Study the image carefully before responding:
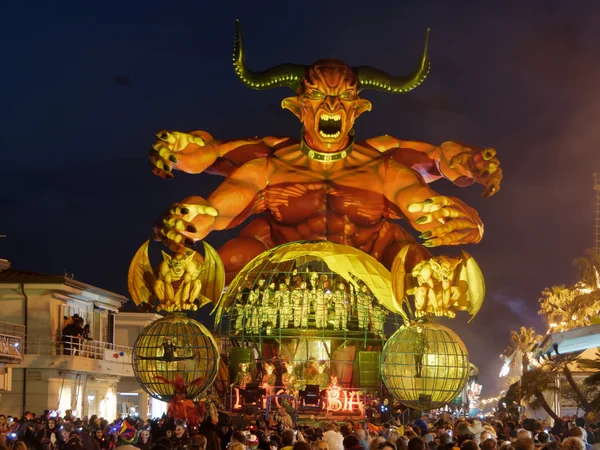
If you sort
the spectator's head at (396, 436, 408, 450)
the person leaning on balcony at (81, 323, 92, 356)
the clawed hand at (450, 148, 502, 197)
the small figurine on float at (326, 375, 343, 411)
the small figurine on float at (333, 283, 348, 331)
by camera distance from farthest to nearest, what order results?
the person leaning on balcony at (81, 323, 92, 356) → the small figurine on float at (333, 283, 348, 331) → the small figurine on float at (326, 375, 343, 411) → the clawed hand at (450, 148, 502, 197) → the spectator's head at (396, 436, 408, 450)

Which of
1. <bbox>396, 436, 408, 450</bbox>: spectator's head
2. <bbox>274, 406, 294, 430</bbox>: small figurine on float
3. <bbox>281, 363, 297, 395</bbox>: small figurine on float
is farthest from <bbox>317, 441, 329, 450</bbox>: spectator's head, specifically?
<bbox>281, 363, 297, 395</bbox>: small figurine on float

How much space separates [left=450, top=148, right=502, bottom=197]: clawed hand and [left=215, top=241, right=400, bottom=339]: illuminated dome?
304 cm

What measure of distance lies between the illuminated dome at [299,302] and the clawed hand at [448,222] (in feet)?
8.70

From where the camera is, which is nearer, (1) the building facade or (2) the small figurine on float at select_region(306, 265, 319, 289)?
(2) the small figurine on float at select_region(306, 265, 319, 289)

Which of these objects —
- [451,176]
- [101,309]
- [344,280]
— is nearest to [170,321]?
[344,280]

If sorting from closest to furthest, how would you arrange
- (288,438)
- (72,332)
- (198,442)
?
(198,442)
(288,438)
(72,332)

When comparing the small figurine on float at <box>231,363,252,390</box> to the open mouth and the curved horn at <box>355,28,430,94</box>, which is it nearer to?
the open mouth

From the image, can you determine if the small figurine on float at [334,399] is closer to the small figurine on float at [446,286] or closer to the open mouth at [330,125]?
the small figurine on float at [446,286]

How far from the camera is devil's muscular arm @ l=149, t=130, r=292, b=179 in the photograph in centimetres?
2175

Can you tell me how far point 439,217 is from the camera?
20859mm

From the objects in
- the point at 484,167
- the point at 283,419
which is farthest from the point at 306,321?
the point at 484,167

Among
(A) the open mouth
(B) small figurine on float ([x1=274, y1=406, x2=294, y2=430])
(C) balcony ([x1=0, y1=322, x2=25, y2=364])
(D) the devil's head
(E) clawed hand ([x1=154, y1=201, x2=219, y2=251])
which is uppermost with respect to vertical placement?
(D) the devil's head

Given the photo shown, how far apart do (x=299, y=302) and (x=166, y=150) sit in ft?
14.0

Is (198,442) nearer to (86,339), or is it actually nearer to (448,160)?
(448,160)
